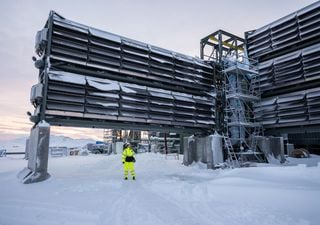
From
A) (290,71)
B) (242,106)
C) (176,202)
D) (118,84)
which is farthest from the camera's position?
(242,106)

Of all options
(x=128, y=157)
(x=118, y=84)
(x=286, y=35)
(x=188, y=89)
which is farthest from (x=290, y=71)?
(x=128, y=157)

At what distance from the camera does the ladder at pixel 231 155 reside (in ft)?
Result: 53.7

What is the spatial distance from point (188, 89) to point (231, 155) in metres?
5.67

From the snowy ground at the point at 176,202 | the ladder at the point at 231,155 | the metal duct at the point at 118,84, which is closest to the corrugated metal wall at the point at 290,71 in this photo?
the ladder at the point at 231,155

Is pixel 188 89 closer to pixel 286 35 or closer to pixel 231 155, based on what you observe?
pixel 231 155

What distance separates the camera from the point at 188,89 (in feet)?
59.5

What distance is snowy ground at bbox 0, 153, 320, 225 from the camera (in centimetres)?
568

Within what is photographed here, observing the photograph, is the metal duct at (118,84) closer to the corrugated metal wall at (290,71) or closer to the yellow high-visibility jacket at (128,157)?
the yellow high-visibility jacket at (128,157)

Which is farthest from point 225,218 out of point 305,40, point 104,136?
point 104,136

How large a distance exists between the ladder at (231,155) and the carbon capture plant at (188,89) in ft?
0.27

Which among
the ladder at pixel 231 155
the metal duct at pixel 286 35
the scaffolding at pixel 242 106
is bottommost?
the ladder at pixel 231 155

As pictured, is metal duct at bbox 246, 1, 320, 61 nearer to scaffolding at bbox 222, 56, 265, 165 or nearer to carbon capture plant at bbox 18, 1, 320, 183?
carbon capture plant at bbox 18, 1, 320, 183

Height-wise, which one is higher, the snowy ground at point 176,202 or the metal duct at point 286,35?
the metal duct at point 286,35

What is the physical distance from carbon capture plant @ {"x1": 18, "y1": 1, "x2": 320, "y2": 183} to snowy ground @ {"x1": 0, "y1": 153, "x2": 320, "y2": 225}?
12.6ft
